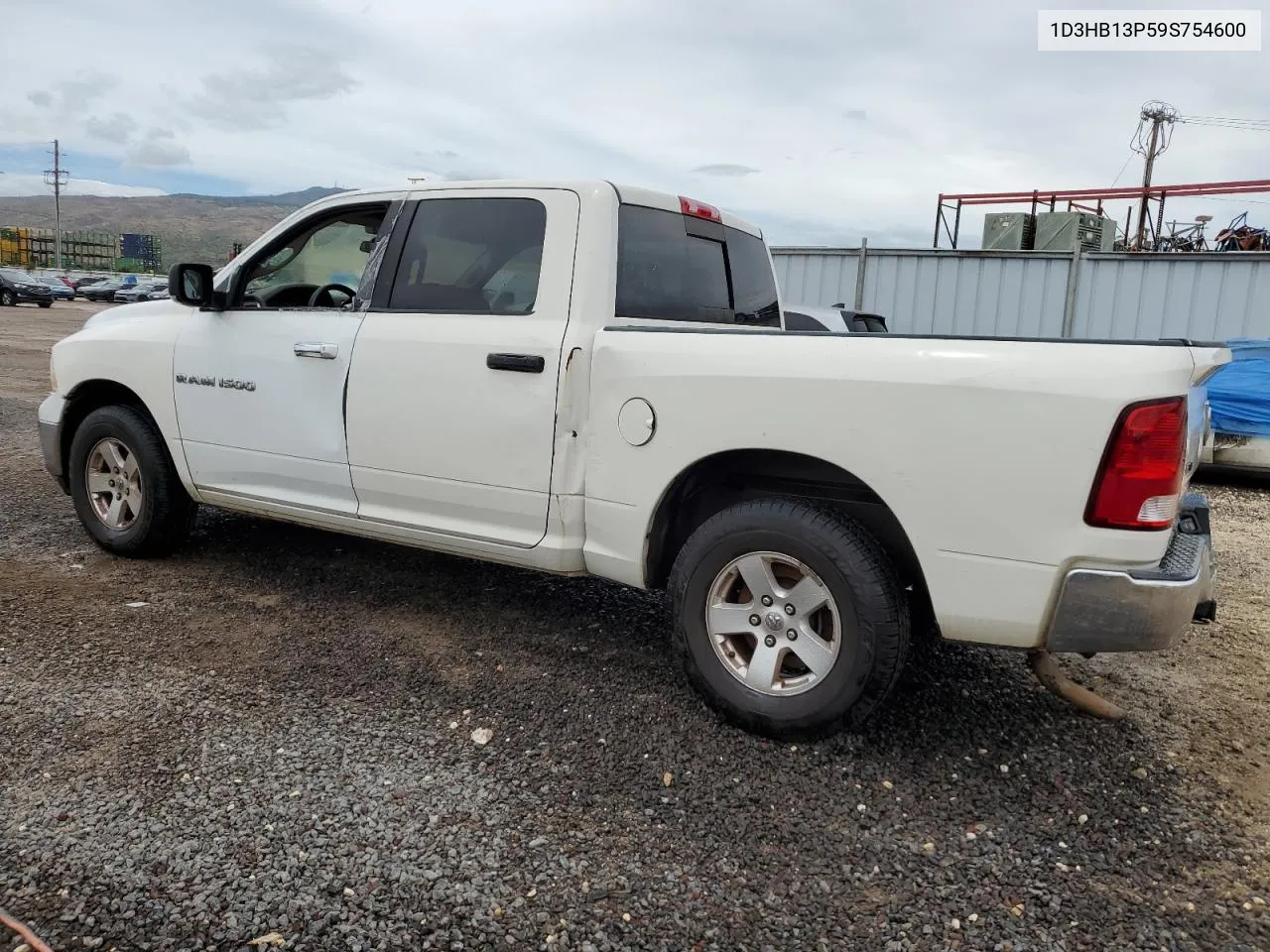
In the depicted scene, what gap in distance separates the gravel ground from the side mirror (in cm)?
136

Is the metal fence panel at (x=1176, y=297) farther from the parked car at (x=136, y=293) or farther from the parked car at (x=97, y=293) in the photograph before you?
the parked car at (x=97, y=293)

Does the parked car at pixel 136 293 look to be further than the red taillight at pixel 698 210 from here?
Yes

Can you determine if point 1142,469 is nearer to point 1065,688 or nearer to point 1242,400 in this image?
point 1065,688

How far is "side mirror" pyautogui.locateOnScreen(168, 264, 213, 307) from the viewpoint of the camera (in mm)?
4570

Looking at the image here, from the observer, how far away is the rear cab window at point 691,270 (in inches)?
154

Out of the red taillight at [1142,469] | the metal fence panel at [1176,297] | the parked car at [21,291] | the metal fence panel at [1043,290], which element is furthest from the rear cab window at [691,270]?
the parked car at [21,291]

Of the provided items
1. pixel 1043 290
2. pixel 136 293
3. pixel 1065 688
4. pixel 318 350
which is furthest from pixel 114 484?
pixel 136 293

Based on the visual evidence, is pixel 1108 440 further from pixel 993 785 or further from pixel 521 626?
pixel 521 626

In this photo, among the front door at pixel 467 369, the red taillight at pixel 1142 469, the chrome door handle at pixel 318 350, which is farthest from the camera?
the chrome door handle at pixel 318 350

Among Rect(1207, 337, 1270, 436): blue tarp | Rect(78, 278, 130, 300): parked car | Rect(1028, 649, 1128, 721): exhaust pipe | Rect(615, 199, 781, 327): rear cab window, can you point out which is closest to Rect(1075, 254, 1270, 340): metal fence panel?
Rect(1207, 337, 1270, 436): blue tarp

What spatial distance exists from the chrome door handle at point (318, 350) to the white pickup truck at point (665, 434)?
1cm

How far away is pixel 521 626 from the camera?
4.38 m

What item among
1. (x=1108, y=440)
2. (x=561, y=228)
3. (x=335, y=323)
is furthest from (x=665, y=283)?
(x=1108, y=440)

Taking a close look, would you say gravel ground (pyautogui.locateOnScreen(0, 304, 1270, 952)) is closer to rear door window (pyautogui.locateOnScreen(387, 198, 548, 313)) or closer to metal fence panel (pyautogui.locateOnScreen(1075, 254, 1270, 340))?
rear door window (pyautogui.locateOnScreen(387, 198, 548, 313))
